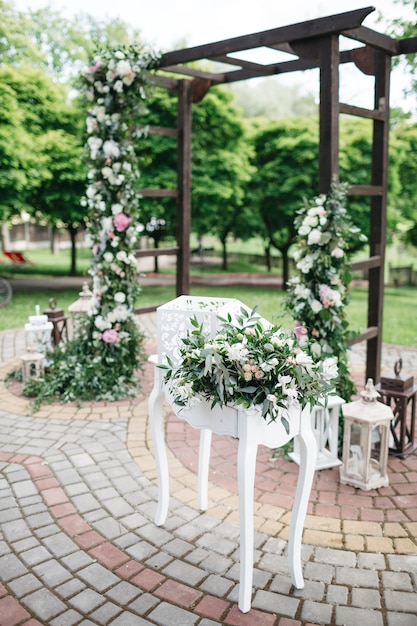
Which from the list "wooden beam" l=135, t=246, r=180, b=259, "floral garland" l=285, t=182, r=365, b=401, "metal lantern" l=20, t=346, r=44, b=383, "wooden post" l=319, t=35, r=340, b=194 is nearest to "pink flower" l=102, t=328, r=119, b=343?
"metal lantern" l=20, t=346, r=44, b=383

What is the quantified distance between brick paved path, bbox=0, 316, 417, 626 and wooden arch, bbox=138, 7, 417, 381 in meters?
1.71

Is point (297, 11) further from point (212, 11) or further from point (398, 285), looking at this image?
point (398, 285)

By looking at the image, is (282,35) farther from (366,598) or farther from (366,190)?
(366,598)

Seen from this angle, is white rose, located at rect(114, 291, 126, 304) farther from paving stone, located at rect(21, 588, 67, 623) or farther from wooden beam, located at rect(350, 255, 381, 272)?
paving stone, located at rect(21, 588, 67, 623)

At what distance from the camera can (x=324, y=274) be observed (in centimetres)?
428

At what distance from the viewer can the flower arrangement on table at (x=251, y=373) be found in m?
2.54

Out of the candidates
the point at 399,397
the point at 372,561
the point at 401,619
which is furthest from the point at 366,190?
the point at 401,619

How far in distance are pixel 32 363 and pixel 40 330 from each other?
415mm

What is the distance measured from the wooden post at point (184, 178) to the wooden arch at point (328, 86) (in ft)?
0.03

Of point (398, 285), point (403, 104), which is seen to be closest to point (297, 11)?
point (398, 285)

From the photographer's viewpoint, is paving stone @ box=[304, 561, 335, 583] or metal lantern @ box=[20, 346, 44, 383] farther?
metal lantern @ box=[20, 346, 44, 383]

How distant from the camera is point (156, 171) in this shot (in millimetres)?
14820

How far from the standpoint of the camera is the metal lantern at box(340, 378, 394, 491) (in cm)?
384

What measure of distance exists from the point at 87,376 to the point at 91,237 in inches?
56.2
